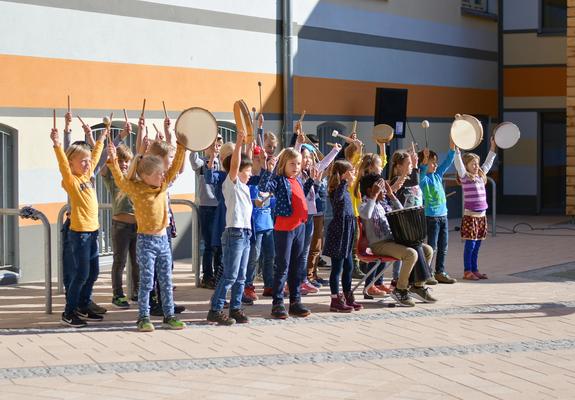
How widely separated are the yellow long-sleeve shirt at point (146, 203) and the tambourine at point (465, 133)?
430cm

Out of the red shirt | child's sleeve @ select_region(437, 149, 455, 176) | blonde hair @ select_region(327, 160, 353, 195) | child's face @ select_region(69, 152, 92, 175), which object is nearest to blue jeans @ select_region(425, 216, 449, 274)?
child's sleeve @ select_region(437, 149, 455, 176)

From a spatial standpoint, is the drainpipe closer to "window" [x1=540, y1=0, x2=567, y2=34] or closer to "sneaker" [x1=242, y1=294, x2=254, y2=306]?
"sneaker" [x1=242, y1=294, x2=254, y2=306]

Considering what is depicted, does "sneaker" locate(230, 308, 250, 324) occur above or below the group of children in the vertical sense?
below

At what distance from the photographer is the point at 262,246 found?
11664 mm

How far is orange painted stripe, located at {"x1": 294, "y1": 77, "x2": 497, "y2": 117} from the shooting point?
1781 centimetres

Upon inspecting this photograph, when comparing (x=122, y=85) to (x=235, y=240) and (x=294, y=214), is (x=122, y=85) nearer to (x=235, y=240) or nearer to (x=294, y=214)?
(x=294, y=214)

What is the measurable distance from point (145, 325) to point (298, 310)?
5.08 ft

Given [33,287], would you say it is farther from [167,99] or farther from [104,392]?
[104,392]

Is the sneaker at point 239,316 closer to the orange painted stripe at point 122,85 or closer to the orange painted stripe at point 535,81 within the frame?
the orange painted stripe at point 122,85

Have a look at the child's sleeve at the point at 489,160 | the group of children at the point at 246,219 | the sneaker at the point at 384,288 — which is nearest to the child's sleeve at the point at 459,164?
the group of children at the point at 246,219

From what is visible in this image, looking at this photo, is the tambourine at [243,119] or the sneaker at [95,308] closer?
the tambourine at [243,119]

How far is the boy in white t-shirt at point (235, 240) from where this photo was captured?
32.9 ft

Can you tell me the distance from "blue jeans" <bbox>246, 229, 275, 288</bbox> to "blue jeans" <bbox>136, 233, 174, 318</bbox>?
1.38 meters

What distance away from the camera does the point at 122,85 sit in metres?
14.4
